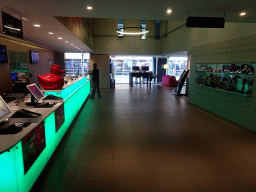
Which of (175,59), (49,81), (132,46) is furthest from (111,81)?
(49,81)

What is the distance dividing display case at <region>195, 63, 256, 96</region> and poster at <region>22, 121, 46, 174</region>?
5.28 m

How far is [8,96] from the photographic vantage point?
4.13 meters

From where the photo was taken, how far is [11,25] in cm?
370

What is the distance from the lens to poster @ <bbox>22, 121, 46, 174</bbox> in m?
2.15

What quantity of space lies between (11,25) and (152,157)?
3.87m

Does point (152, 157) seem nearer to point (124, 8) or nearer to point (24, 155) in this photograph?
point (24, 155)

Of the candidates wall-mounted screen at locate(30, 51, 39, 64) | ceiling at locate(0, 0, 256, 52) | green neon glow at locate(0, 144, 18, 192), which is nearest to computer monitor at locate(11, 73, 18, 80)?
wall-mounted screen at locate(30, 51, 39, 64)

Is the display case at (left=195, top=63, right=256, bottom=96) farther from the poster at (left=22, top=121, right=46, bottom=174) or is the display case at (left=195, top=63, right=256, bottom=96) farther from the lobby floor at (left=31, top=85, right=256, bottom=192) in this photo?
the poster at (left=22, top=121, right=46, bottom=174)

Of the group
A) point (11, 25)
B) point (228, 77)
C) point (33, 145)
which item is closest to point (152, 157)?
point (33, 145)

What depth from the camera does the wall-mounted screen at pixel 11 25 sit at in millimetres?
3508

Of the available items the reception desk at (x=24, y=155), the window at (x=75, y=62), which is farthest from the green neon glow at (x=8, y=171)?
the window at (x=75, y=62)

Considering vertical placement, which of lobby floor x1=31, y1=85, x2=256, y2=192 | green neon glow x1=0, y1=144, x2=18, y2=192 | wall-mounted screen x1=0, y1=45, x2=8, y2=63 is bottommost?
lobby floor x1=31, y1=85, x2=256, y2=192

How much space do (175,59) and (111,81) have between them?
8048 mm

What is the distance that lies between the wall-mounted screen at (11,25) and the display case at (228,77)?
5.90 meters
